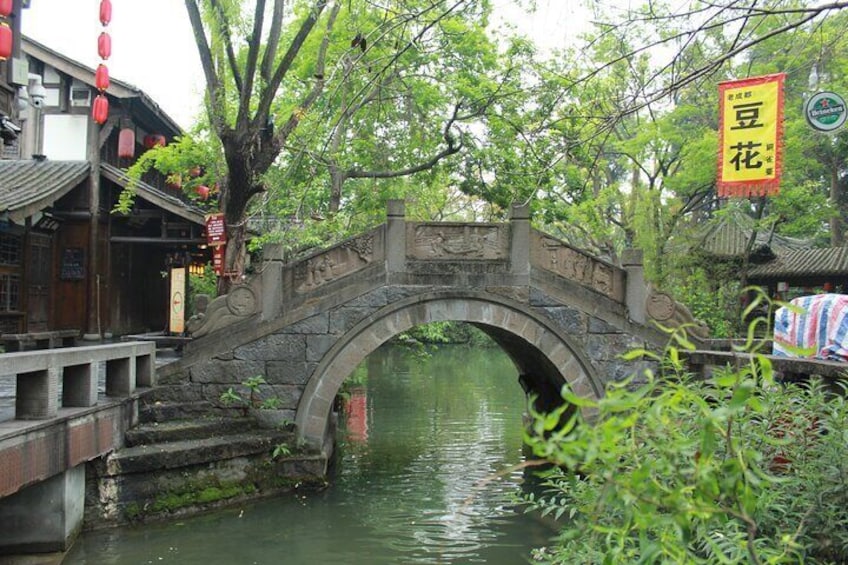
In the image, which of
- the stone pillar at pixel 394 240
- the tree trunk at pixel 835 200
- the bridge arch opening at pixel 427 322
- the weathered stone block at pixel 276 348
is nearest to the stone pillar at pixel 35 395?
the weathered stone block at pixel 276 348

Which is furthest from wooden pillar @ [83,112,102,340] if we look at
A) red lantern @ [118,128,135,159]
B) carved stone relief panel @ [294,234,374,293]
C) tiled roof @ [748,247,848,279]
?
tiled roof @ [748,247,848,279]

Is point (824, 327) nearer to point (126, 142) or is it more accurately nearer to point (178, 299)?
point (178, 299)

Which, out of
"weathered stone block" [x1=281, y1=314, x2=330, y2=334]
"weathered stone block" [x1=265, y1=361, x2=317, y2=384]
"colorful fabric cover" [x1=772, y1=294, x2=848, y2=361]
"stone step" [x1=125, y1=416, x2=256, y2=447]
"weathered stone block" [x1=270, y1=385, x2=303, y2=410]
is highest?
"colorful fabric cover" [x1=772, y1=294, x2=848, y2=361]

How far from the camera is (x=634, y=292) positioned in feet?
32.7

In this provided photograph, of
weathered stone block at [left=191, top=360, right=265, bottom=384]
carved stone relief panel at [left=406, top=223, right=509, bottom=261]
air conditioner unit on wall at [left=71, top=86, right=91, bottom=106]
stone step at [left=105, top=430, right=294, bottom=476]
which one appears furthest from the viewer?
air conditioner unit on wall at [left=71, top=86, right=91, bottom=106]

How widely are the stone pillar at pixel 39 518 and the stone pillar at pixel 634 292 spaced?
22.3ft

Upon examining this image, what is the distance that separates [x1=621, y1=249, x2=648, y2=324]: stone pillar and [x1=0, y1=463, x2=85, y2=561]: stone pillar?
6.79m

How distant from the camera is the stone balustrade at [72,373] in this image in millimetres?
6227

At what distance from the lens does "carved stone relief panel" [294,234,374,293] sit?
9.74 meters

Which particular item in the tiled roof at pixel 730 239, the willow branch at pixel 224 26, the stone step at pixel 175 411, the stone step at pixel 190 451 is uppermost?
the willow branch at pixel 224 26

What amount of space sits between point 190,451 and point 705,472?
7.17 metres

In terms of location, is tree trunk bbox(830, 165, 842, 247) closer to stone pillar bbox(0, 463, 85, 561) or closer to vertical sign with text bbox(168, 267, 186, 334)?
vertical sign with text bbox(168, 267, 186, 334)

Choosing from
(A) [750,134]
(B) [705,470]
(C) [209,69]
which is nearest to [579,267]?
(A) [750,134]

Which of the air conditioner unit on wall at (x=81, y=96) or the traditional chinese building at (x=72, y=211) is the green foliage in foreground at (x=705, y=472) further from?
the air conditioner unit on wall at (x=81, y=96)
